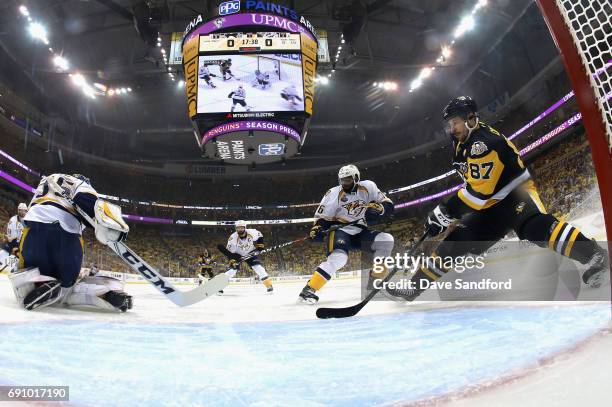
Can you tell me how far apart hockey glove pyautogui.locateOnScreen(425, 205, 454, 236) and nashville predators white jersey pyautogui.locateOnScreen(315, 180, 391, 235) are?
4.42 ft

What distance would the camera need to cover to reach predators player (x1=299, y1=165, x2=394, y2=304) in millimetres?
3656

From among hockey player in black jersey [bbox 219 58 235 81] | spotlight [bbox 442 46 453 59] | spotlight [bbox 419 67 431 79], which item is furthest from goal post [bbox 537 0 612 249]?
spotlight [bbox 419 67 431 79]

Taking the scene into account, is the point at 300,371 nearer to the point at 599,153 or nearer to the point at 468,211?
the point at 599,153

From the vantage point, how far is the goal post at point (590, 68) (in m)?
1.06

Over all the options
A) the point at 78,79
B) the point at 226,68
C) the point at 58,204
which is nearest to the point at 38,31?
the point at 78,79

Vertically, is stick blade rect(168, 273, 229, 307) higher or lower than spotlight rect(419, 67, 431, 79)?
lower

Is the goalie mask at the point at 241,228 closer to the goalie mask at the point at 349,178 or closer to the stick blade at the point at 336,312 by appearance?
the goalie mask at the point at 349,178

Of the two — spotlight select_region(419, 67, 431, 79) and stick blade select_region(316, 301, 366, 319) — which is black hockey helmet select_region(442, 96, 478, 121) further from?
spotlight select_region(419, 67, 431, 79)

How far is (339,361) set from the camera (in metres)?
1.13

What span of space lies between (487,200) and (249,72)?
643cm

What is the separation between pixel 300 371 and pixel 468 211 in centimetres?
161

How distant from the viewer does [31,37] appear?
1310cm

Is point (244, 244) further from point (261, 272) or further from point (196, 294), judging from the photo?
point (196, 294)

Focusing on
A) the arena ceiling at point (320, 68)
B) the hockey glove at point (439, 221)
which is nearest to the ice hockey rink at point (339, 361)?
the hockey glove at point (439, 221)
